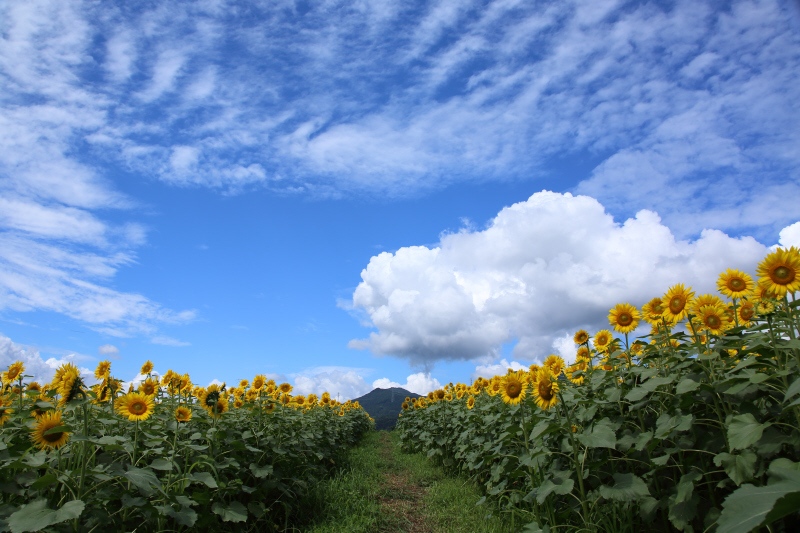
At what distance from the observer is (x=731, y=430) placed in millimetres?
2402

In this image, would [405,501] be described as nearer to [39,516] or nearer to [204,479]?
[204,479]

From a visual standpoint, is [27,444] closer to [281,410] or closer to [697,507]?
[281,410]

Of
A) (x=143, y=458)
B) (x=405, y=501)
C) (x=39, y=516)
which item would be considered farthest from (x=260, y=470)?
(x=405, y=501)

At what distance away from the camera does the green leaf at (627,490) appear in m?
2.78

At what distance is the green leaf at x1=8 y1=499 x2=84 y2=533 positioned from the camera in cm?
235

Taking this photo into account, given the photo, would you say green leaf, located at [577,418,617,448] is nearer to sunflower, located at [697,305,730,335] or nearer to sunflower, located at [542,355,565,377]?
sunflower, located at [697,305,730,335]

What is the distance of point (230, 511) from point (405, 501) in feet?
10.8

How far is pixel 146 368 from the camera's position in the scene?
5.56 metres

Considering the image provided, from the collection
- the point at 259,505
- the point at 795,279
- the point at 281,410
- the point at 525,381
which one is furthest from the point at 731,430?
the point at 281,410

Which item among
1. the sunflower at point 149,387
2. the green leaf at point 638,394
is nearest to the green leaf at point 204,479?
the sunflower at point 149,387

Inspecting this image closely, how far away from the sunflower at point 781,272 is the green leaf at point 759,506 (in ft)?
5.47

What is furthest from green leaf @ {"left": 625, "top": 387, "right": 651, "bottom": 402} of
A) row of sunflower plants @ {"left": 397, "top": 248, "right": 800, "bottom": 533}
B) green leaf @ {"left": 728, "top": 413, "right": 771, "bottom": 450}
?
green leaf @ {"left": 728, "top": 413, "right": 771, "bottom": 450}

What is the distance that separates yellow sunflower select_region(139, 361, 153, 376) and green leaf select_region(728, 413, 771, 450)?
6.10 metres

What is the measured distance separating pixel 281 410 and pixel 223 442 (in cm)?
154
